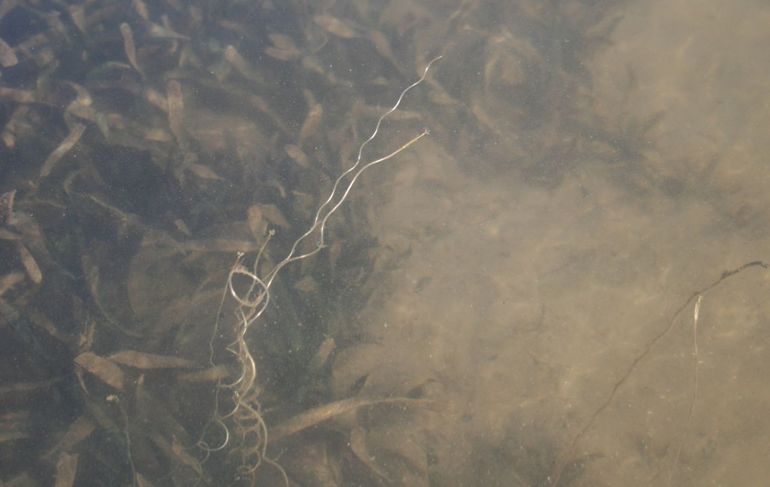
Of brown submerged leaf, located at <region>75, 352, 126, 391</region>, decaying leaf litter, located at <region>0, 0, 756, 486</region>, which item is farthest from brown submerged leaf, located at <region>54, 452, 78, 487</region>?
brown submerged leaf, located at <region>75, 352, 126, 391</region>

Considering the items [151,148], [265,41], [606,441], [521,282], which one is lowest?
[606,441]

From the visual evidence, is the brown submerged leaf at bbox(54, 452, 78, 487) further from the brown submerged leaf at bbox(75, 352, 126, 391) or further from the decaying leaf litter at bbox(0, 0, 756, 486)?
the brown submerged leaf at bbox(75, 352, 126, 391)

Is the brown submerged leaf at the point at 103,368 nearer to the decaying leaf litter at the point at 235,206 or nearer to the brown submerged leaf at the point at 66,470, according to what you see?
the decaying leaf litter at the point at 235,206

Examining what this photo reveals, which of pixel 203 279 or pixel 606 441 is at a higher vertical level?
pixel 203 279

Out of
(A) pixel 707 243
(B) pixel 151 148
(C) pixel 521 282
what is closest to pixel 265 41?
(B) pixel 151 148

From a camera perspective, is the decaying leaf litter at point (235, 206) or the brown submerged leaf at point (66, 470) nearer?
the brown submerged leaf at point (66, 470)

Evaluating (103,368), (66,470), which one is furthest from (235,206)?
(66,470)

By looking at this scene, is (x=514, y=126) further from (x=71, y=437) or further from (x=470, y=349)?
(x=71, y=437)

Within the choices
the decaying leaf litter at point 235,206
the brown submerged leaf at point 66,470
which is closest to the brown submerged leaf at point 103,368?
the decaying leaf litter at point 235,206
